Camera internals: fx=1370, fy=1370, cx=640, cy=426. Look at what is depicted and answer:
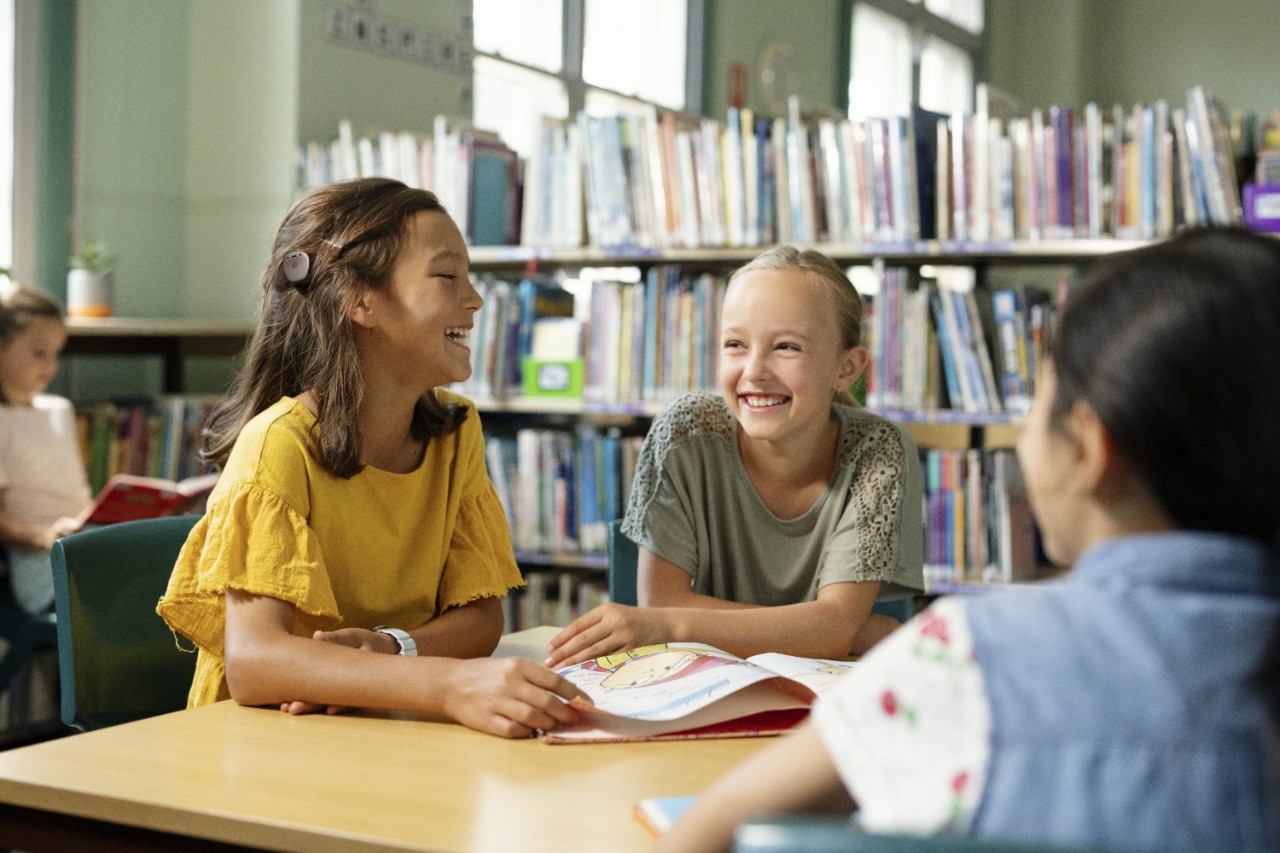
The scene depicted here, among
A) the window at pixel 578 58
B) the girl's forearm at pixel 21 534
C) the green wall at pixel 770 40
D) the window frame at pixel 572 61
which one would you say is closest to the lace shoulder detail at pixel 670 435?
the girl's forearm at pixel 21 534

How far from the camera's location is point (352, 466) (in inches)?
60.9

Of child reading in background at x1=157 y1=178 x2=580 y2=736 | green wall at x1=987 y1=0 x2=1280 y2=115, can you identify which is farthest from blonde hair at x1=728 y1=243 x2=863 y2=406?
green wall at x1=987 y1=0 x2=1280 y2=115

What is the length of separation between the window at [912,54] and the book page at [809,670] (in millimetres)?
5960

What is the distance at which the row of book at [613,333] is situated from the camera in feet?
11.6

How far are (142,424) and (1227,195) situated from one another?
2.84 metres

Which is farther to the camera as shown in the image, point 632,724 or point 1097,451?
point 632,724

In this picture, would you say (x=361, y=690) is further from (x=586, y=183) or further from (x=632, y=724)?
(x=586, y=183)

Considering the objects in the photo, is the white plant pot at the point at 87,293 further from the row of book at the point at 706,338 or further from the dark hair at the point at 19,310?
the row of book at the point at 706,338

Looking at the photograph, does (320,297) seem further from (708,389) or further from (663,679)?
(708,389)

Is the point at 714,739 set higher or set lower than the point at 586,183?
lower

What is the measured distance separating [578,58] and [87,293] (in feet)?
7.36

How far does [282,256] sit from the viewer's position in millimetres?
1643

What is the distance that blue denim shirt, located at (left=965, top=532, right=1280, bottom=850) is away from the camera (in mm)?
624

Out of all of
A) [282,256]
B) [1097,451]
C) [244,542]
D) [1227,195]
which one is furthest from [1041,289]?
[1097,451]
